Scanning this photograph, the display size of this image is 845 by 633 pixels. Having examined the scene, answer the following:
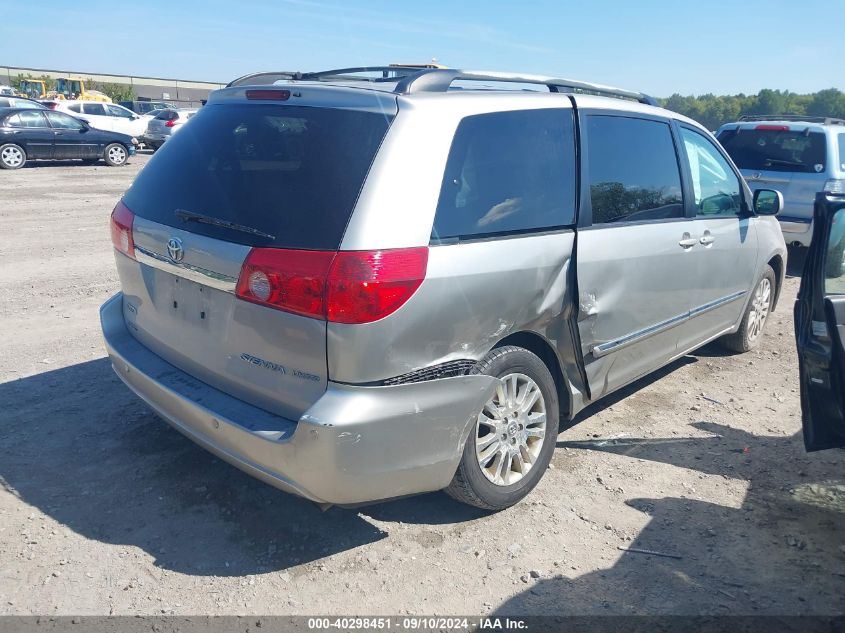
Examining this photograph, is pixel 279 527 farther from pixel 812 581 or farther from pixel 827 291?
pixel 827 291

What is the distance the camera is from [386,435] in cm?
283

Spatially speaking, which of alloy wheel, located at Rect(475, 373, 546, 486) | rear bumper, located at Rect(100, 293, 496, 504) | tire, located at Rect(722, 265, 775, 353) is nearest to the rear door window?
tire, located at Rect(722, 265, 775, 353)

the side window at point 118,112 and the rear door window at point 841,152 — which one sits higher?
the rear door window at point 841,152

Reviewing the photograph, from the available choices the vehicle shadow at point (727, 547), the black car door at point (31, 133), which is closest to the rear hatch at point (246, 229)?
the vehicle shadow at point (727, 547)

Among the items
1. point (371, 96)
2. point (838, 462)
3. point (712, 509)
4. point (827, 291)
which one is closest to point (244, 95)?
point (371, 96)

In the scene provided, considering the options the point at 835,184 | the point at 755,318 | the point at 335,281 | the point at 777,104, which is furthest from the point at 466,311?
the point at 777,104

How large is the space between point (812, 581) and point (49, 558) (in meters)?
3.26

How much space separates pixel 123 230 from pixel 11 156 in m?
17.5

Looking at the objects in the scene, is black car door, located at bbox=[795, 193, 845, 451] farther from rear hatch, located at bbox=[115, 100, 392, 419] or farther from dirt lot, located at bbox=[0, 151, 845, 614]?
rear hatch, located at bbox=[115, 100, 392, 419]

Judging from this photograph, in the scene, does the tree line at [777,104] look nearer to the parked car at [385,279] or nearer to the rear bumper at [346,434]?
the parked car at [385,279]

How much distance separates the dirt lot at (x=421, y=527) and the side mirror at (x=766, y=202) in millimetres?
1553

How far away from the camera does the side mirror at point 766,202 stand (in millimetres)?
5473

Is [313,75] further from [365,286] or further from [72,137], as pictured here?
[72,137]

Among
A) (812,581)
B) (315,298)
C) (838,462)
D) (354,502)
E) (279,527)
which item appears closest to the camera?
(315,298)
